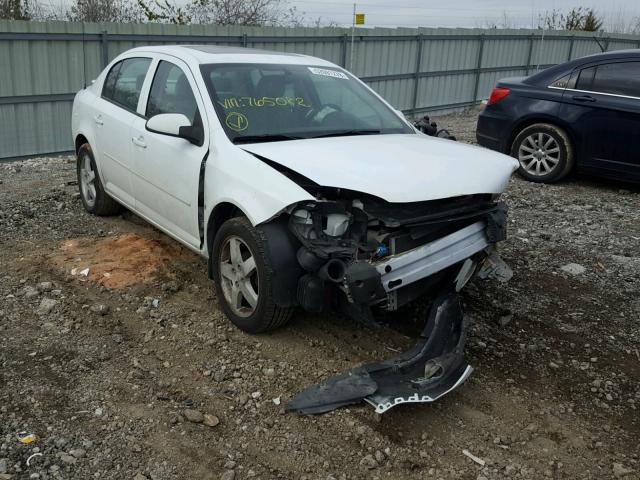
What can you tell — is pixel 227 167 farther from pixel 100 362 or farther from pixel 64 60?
pixel 64 60

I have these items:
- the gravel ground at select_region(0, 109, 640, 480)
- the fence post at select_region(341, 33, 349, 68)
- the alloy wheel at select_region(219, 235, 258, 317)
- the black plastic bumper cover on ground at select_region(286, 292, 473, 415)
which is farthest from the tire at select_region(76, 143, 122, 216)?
the fence post at select_region(341, 33, 349, 68)

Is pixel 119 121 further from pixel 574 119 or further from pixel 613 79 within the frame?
pixel 613 79

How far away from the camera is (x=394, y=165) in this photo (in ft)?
12.9

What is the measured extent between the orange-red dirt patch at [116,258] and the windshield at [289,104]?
150cm

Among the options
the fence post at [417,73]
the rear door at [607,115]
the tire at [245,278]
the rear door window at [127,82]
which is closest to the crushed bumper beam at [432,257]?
the tire at [245,278]

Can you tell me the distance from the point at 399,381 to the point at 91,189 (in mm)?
4195

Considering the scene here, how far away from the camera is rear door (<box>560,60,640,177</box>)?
788 cm

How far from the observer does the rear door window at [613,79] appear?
800 cm

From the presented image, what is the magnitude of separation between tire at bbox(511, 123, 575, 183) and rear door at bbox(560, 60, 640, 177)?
0.19m

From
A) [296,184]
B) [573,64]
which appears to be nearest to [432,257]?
[296,184]

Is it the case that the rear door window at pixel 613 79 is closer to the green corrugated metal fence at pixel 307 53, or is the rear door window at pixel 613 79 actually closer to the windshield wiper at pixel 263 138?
the windshield wiper at pixel 263 138

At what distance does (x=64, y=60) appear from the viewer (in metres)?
10.4

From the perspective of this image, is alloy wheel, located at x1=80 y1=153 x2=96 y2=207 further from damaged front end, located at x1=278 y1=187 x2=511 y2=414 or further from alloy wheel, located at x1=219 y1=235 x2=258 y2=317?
damaged front end, located at x1=278 y1=187 x2=511 y2=414

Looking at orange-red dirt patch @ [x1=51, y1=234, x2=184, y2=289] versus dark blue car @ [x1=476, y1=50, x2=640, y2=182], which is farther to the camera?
dark blue car @ [x1=476, y1=50, x2=640, y2=182]
